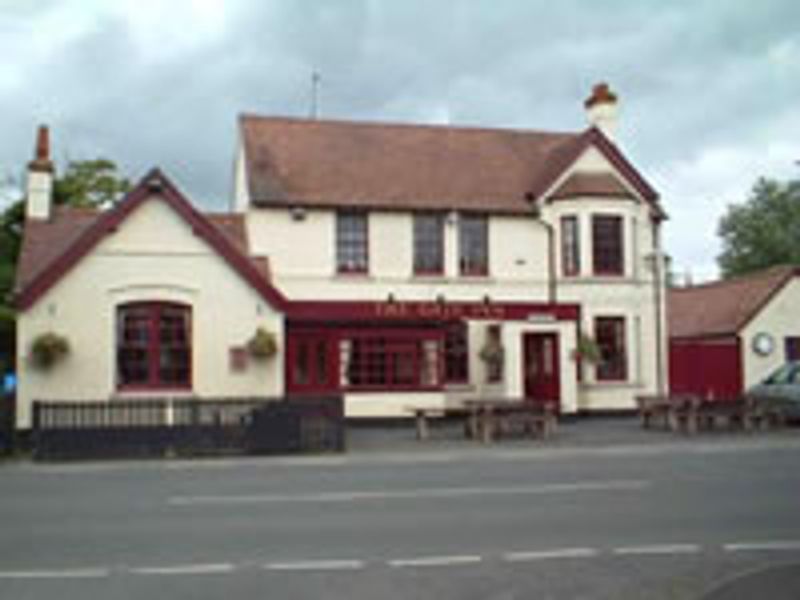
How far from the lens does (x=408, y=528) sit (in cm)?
Result: 948

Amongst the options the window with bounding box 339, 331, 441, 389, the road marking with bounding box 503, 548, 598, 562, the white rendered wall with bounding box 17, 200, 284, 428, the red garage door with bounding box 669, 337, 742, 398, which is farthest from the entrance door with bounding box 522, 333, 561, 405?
the road marking with bounding box 503, 548, 598, 562

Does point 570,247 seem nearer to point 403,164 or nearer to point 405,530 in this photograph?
point 403,164

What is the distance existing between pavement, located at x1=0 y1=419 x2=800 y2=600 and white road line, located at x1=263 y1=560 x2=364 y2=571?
4cm

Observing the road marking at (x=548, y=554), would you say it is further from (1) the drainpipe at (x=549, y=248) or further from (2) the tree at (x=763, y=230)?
(2) the tree at (x=763, y=230)

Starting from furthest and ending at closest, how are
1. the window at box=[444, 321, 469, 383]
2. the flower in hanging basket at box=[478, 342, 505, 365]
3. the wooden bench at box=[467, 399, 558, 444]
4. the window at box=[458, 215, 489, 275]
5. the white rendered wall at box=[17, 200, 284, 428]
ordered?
the window at box=[458, 215, 489, 275] → the window at box=[444, 321, 469, 383] → the flower in hanging basket at box=[478, 342, 505, 365] → the wooden bench at box=[467, 399, 558, 444] → the white rendered wall at box=[17, 200, 284, 428]

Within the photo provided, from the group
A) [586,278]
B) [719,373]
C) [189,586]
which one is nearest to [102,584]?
[189,586]

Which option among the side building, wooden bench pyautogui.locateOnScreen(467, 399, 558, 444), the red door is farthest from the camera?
the red door

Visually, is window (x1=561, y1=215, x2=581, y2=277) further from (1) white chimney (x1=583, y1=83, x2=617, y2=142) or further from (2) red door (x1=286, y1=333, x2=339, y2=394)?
(2) red door (x1=286, y1=333, x2=339, y2=394)

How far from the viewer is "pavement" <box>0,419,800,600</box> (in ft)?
23.2

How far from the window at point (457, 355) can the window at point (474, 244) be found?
2.01m

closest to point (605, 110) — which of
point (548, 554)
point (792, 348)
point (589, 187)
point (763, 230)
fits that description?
point (589, 187)

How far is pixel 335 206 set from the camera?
25203 mm

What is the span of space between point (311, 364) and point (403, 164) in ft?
25.5

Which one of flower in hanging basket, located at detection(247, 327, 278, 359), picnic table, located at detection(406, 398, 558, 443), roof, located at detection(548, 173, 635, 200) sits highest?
roof, located at detection(548, 173, 635, 200)
